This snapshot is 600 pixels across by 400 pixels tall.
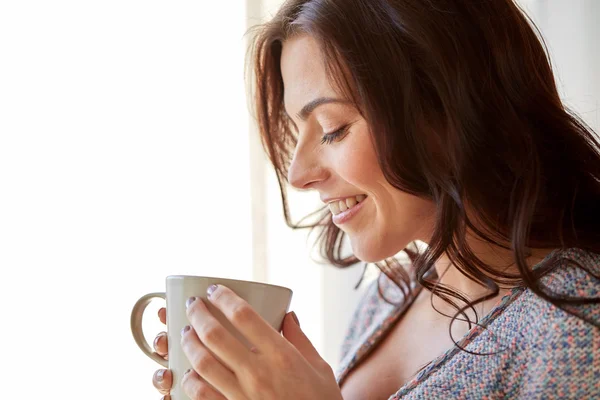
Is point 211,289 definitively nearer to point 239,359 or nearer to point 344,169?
point 239,359

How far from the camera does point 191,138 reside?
45.5 inches

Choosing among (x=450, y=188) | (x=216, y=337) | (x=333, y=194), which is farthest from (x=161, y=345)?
(x=450, y=188)

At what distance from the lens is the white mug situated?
0.70 meters

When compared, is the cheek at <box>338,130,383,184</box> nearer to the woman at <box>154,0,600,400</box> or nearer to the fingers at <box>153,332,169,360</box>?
the woman at <box>154,0,600,400</box>

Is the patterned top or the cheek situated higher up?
the cheek

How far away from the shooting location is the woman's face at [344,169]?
85 centimetres

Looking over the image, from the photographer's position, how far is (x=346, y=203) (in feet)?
2.97

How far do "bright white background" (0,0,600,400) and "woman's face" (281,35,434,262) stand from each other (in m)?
0.28

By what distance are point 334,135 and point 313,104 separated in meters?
0.05

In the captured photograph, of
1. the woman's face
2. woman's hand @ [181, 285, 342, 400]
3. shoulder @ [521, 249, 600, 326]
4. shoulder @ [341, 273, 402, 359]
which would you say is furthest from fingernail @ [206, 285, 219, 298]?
shoulder @ [341, 273, 402, 359]

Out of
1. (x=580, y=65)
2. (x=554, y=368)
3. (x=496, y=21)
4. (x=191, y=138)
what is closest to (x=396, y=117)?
(x=496, y=21)

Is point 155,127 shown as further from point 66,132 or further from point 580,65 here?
point 580,65

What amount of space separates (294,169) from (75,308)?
1.26ft

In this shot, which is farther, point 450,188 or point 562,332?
point 450,188
